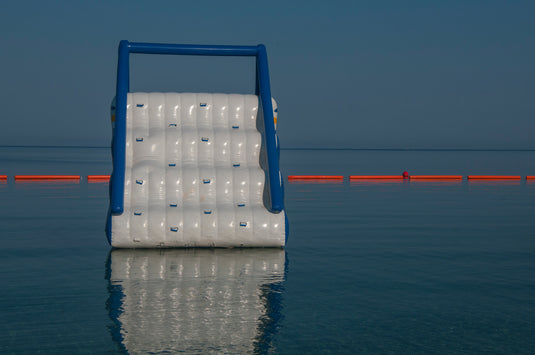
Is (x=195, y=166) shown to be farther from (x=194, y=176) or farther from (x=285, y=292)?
(x=285, y=292)

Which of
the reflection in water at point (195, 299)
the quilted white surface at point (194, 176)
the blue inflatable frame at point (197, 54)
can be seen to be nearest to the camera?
the reflection in water at point (195, 299)

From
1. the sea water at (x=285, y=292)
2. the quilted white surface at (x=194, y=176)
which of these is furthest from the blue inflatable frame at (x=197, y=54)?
the sea water at (x=285, y=292)

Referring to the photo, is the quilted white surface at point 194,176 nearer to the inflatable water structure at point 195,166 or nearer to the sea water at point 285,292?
the inflatable water structure at point 195,166

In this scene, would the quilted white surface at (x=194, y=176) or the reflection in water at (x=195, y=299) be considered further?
the quilted white surface at (x=194, y=176)

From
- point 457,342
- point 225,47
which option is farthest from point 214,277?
point 225,47

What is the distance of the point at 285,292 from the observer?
25.0 ft

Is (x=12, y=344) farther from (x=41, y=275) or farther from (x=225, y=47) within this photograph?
(x=225, y=47)

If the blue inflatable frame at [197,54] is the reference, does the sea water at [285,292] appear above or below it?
below

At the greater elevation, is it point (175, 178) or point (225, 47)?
point (225, 47)

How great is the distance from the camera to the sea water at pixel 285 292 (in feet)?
18.9

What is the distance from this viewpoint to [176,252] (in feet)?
34.6

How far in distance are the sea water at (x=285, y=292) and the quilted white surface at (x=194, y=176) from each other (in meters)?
0.36

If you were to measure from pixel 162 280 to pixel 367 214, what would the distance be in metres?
9.22

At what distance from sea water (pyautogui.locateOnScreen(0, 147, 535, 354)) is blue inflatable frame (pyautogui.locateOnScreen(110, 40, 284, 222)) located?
1.04 m
